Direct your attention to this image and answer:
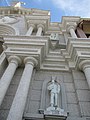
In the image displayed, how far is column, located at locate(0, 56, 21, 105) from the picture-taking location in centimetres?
610

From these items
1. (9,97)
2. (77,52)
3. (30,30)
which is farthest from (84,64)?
(30,30)

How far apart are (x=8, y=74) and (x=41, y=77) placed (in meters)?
1.62

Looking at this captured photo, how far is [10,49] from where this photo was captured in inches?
328

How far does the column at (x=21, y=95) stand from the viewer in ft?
17.1

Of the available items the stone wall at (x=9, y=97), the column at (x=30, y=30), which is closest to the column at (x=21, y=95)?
the stone wall at (x=9, y=97)

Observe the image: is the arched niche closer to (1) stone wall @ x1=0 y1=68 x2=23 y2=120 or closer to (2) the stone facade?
(2) the stone facade

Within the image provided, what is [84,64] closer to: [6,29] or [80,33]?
[80,33]

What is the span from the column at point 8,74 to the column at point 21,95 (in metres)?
0.41

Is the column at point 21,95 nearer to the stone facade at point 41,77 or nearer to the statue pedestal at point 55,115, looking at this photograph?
the stone facade at point 41,77

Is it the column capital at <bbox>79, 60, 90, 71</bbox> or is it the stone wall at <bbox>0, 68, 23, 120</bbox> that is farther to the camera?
the column capital at <bbox>79, 60, 90, 71</bbox>

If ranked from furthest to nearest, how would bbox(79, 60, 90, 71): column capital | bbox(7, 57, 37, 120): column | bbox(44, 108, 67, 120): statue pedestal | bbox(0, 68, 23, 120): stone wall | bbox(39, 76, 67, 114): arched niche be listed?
bbox(79, 60, 90, 71): column capital < bbox(39, 76, 67, 114): arched niche < bbox(0, 68, 23, 120): stone wall < bbox(44, 108, 67, 120): statue pedestal < bbox(7, 57, 37, 120): column

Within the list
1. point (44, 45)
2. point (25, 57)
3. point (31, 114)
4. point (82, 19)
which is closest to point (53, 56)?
point (44, 45)

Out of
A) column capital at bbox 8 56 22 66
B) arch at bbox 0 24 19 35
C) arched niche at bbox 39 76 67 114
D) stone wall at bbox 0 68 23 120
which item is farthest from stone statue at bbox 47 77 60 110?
arch at bbox 0 24 19 35

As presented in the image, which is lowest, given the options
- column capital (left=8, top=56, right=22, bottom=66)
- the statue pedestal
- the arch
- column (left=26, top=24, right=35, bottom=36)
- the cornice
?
the statue pedestal
